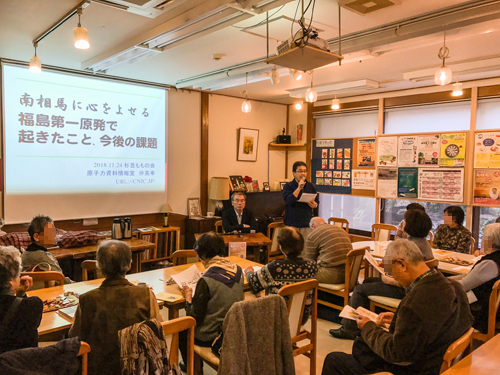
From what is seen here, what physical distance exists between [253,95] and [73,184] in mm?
3189

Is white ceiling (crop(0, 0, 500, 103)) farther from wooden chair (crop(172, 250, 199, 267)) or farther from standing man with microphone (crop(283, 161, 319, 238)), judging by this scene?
wooden chair (crop(172, 250, 199, 267))

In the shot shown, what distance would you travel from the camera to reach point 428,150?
565 cm

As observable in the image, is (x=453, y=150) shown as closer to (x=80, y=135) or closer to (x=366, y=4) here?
(x=366, y=4)

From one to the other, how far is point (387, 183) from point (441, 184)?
31.4 inches

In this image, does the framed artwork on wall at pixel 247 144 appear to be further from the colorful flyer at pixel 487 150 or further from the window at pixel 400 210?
the colorful flyer at pixel 487 150

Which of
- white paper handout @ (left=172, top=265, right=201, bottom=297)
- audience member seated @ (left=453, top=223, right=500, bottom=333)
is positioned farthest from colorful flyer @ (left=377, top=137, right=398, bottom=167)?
white paper handout @ (left=172, top=265, right=201, bottom=297)

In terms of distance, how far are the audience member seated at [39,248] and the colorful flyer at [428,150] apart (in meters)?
4.94

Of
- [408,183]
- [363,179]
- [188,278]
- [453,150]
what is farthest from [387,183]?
[188,278]

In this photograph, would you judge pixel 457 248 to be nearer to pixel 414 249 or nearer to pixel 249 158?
pixel 414 249

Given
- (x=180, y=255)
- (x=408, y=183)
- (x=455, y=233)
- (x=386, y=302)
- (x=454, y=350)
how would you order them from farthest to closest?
(x=408, y=183)
(x=455, y=233)
(x=180, y=255)
(x=386, y=302)
(x=454, y=350)

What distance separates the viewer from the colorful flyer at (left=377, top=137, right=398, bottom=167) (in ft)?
19.7

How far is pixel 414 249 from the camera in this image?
1974 millimetres

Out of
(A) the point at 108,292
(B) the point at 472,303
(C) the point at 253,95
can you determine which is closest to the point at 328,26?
(B) the point at 472,303

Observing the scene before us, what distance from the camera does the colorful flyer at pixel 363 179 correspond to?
6.30 meters
